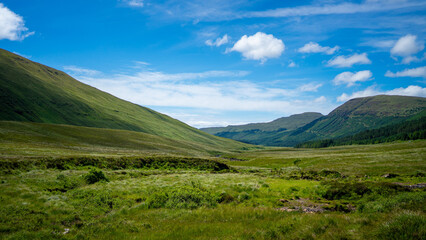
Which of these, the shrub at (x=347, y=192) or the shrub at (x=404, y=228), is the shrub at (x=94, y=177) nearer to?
the shrub at (x=347, y=192)

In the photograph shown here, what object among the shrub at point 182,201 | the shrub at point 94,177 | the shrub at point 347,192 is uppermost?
the shrub at point 347,192

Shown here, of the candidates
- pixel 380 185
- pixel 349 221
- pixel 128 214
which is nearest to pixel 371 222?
pixel 349 221

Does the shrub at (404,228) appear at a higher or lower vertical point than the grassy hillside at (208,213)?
higher

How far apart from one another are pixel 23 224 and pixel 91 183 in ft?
48.9

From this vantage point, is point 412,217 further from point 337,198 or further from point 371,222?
point 337,198

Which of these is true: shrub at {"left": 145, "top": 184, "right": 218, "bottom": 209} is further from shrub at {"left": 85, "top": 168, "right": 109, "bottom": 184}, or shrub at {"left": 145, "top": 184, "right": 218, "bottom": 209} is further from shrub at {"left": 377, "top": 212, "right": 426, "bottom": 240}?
shrub at {"left": 85, "top": 168, "right": 109, "bottom": 184}

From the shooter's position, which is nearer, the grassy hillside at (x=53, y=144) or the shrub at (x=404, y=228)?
the shrub at (x=404, y=228)

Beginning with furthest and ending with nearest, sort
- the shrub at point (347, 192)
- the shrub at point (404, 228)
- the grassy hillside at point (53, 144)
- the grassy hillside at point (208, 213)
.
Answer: the grassy hillside at point (53, 144) < the shrub at point (347, 192) < the grassy hillside at point (208, 213) < the shrub at point (404, 228)

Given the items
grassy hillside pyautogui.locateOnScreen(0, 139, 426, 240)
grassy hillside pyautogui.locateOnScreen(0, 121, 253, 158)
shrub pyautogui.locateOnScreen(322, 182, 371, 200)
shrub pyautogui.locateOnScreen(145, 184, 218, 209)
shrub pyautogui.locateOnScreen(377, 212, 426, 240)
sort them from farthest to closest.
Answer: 1. grassy hillside pyautogui.locateOnScreen(0, 121, 253, 158)
2. shrub pyautogui.locateOnScreen(322, 182, 371, 200)
3. shrub pyautogui.locateOnScreen(145, 184, 218, 209)
4. grassy hillside pyautogui.locateOnScreen(0, 139, 426, 240)
5. shrub pyautogui.locateOnScreen(377, 212, 426, 240)

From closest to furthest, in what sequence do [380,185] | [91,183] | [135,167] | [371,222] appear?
[371,222] < [380,185] < [91,183] < [135,167]

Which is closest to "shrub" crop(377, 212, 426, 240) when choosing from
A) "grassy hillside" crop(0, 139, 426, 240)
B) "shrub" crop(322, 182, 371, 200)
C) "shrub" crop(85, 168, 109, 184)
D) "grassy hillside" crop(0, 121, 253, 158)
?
"grassy hillside" crop(0, 139, 426, 240)

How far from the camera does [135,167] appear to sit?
4581 cm

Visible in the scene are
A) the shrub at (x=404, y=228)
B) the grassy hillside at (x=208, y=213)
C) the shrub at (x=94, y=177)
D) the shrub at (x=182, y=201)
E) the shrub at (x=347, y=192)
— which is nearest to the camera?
the shrub at (x=404, y=228)

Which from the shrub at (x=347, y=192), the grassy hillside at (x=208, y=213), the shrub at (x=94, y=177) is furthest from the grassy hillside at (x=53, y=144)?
the shrub at (x=347, y=192)
